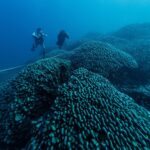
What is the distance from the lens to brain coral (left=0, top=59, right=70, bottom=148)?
2629mm

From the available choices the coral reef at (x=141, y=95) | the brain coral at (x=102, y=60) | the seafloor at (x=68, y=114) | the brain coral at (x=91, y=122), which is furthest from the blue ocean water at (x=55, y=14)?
the brain coral at (x=91, y=122)

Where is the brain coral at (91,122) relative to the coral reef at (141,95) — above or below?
above

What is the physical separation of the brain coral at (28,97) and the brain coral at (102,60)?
107cm

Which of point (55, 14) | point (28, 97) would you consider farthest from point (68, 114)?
point (55, 14)

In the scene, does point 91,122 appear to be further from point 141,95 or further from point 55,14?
point 55,14

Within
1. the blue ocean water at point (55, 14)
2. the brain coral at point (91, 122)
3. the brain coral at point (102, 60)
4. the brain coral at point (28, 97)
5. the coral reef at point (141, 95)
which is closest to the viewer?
the brain coral at point (91, 122)

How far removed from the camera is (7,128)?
2623mm

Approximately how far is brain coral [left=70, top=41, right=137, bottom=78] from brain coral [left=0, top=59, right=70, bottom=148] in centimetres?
107

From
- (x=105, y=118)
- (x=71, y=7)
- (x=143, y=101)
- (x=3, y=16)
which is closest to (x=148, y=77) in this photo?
(x=143, y=101)

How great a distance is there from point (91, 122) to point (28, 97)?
4.68ft

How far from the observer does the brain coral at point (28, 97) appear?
2629mm

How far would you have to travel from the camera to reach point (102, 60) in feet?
14.7

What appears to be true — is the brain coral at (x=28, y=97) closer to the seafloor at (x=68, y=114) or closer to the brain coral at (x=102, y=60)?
the seafloor at (x=68, y=114)

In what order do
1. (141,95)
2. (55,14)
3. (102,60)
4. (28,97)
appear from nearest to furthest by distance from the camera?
(28,97), (141,95), (102,60), (55,14)
